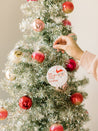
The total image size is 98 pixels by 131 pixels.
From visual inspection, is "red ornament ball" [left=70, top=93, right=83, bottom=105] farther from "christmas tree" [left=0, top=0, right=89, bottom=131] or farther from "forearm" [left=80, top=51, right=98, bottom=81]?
"forearm" [left=80, top=51, right=98, bottom=81]

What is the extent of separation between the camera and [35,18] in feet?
4.10

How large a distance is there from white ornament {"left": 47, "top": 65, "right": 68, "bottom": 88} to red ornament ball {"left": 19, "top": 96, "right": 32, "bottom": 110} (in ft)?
0.56

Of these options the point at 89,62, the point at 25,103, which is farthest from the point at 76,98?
the point at 89,62

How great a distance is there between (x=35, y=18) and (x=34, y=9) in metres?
0.06

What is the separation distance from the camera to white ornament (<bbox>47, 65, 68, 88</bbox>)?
1.12 m

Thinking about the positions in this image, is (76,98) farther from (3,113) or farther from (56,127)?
(3,113)

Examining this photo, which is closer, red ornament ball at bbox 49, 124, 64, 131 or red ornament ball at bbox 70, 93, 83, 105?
red ornament ball at bbox 49, 124, 64, 131

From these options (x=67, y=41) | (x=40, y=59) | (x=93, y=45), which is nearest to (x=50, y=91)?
(x=40, y=59)

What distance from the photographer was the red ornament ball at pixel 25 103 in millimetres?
1139

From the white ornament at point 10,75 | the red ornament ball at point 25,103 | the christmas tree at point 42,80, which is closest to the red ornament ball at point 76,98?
the christmas tree at point 42,80

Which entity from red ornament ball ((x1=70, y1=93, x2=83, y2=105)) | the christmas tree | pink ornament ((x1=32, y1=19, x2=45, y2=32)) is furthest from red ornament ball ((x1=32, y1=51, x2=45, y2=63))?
red ornament ball ((x1=70, y1=93, x2=83, y2=105))

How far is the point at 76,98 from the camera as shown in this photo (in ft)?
4.03

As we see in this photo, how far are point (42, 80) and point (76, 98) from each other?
0.24 meters

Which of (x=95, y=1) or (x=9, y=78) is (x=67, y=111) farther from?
(x=95, y=1)
